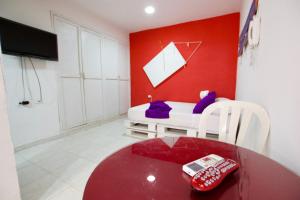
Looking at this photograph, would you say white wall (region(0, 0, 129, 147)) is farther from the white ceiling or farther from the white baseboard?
the white ceiling

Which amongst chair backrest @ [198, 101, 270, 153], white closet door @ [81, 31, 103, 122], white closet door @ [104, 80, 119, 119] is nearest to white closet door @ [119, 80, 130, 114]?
white closet door @ [104, 80, 119, 119]

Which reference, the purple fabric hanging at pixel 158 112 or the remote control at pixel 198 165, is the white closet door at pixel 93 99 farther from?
the remote control at pixel 198 165

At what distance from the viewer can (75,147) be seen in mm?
2352

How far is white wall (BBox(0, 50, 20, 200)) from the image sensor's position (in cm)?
95

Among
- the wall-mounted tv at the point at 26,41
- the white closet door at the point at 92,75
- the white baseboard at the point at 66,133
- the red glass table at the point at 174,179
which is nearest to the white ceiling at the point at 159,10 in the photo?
the white closet door at the point at 92,75

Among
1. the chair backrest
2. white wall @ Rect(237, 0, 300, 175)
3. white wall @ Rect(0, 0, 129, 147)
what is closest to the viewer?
white wall @ Rect(237, 0, 300, 175)

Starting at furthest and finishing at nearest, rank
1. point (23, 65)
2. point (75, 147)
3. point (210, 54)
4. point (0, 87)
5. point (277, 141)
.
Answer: point (210, 54) → point (75, 147) → point (23, 65) → point (0, 87) → point (277, 141)

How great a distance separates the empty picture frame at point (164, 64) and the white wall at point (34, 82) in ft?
6.36

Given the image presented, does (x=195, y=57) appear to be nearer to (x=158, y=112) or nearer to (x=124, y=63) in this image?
(x=158, y=112)

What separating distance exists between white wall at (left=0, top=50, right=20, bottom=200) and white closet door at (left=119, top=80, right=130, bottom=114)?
3209mm

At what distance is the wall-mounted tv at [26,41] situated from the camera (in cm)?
188

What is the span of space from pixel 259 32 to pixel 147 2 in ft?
6.84

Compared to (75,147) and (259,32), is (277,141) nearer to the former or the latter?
(259,32)

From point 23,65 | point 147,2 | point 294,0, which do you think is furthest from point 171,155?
point 147,2
